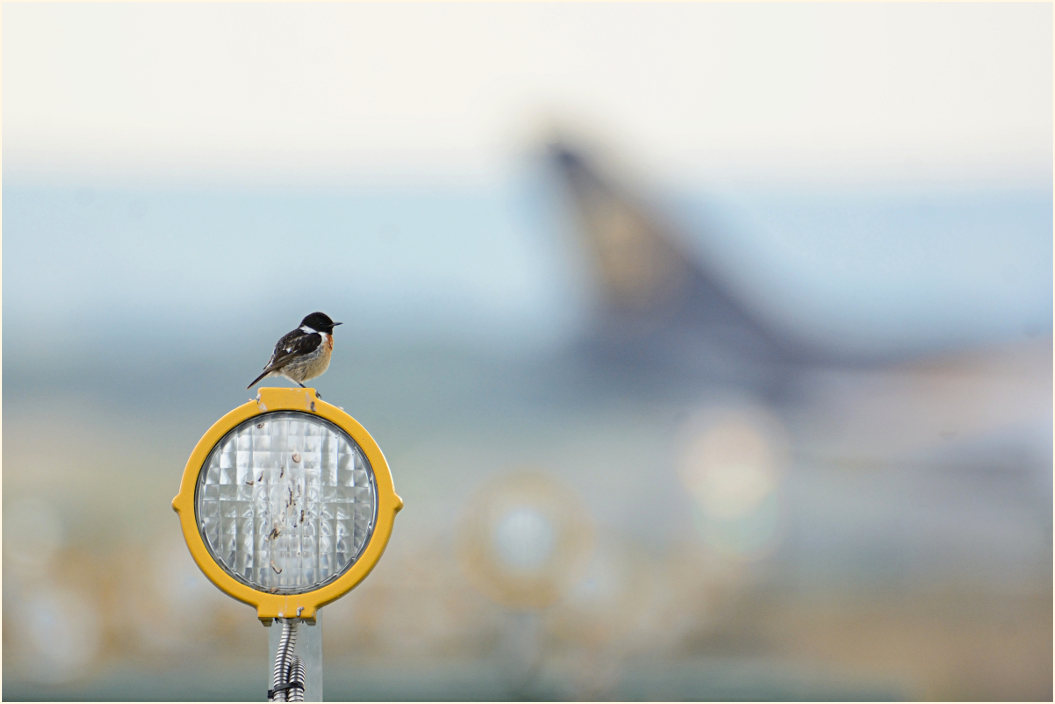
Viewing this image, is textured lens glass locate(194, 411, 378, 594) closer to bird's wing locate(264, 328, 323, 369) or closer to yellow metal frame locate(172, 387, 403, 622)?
yellow metal frame locate(172, 387, 403, 622)

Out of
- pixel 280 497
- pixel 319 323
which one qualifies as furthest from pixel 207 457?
pixel 319 323

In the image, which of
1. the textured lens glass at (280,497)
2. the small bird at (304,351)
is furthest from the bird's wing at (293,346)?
the textured lens glass at (280,497)

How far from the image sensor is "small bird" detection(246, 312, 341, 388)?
2.66 ft

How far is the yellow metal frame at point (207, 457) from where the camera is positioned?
591mm

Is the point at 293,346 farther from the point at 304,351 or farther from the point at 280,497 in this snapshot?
the point at 280,497

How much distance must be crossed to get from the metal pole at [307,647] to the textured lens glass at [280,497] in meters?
0.03

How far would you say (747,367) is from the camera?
3.09 metres

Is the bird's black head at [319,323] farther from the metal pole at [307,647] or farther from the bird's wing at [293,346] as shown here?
the metal pole at [307,647]

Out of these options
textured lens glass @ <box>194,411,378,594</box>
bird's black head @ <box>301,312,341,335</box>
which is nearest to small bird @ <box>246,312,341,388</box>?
bird's black head @ <box>301,312,341,335</box>

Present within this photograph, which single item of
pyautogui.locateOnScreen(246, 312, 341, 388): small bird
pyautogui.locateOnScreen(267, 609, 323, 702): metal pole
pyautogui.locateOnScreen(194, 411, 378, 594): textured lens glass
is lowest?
pyautogui.locateOnScreen(267, 609, 323, 702): metal pole

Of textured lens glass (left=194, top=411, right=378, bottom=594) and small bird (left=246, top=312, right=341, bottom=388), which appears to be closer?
textured lens glass (left=194, top=411, right=378, bottom=594)

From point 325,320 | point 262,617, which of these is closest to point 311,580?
point 262,617

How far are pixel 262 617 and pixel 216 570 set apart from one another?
4 cm

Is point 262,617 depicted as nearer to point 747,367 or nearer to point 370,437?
point 370,437
